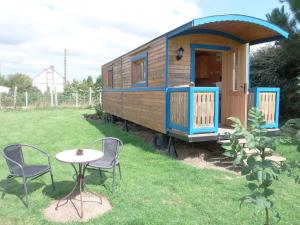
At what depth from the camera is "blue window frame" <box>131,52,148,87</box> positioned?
780 centimetres

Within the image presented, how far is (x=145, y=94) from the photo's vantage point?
24.7 feet

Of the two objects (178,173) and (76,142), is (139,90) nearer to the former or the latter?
(76,142)

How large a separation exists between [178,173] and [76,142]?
393 centimetres

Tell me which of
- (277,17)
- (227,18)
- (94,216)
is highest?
(277,17)

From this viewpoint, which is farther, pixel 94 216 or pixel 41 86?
pixel 41 86

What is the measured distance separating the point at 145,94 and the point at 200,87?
2578 mm

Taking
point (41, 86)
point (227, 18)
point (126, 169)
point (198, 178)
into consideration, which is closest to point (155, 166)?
point (126, 169)

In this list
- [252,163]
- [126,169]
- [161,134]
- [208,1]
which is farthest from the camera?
[208,1]

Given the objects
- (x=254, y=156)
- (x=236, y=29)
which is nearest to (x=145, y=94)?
(x=236, y=29)

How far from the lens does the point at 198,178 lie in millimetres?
4578

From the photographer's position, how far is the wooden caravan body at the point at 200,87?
5266 millimetres

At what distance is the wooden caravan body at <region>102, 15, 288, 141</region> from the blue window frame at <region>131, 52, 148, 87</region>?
0.30ft

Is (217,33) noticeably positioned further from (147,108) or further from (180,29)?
(147,108)

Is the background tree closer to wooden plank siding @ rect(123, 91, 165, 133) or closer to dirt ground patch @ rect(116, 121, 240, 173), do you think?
dirt ground patch @ rect(116, 121, 240, 173)
